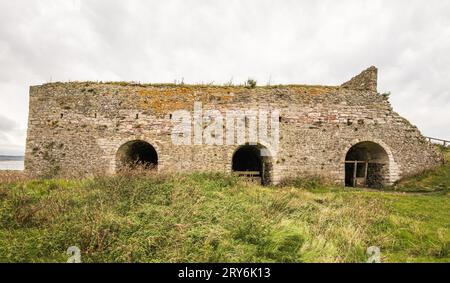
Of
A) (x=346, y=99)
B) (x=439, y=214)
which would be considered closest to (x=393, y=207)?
(x=439, y=214)

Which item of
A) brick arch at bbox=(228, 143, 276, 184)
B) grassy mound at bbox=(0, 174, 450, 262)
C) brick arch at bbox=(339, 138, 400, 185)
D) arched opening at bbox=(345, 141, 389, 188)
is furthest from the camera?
arched opening at bbox=(345, 141, 389, 188)

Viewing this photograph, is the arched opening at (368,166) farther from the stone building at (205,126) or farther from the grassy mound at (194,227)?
the grassy mound at (194,227)

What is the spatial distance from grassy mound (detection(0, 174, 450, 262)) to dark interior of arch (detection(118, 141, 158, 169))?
17.1ft

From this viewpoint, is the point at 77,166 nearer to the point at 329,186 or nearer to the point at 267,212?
the point at 267,212

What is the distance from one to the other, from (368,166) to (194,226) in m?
12.4

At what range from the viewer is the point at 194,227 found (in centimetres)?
525

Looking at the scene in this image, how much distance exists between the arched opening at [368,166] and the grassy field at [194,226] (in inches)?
216

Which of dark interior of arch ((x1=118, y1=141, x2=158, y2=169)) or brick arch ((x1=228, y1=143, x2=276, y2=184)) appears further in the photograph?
dark interior of arch ((x1=118, y1=141, x2=158, y2=169))

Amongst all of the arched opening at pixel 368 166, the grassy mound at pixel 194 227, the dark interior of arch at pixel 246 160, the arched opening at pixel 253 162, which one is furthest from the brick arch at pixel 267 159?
the grassy mound at pixel 194 227

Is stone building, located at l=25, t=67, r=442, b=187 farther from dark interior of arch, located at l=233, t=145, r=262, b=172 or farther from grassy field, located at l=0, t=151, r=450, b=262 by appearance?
grassy field, located at l=0, t=151, r=450, b=262

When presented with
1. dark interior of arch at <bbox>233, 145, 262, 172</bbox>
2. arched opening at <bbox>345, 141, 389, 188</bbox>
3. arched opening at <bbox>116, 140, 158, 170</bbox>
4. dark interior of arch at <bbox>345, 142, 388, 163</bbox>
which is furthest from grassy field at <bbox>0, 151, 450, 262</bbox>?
dark interior of arch at <bbox>233, 145, 262, 172</bbox>

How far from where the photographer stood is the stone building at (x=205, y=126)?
42.6 feet

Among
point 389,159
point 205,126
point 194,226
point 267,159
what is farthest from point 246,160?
point 194,226

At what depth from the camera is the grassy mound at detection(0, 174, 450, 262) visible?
4.47 m
